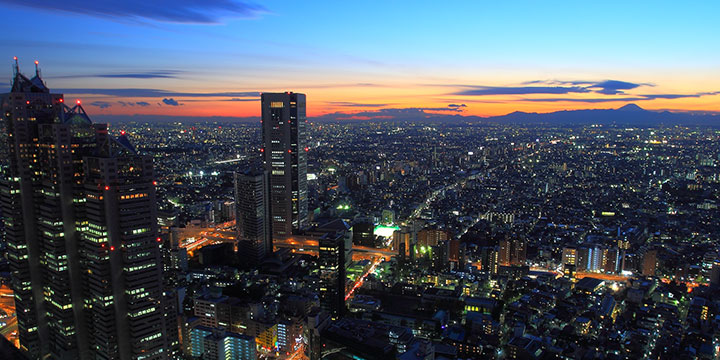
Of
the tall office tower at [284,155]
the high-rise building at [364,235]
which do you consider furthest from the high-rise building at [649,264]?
→ the tall office tower at [284,155]

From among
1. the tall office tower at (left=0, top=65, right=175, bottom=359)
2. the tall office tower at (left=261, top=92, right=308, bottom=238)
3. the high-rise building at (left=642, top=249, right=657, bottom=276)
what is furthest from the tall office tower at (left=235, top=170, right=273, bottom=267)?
the high-rise building at (left=642, top=249, right=657, bottom=276)

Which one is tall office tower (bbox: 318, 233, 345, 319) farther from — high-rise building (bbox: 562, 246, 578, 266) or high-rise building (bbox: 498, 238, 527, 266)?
high-rise building (bbox: 562, 246, 578, 266)

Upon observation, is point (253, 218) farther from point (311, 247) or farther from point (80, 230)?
point (80, 230)

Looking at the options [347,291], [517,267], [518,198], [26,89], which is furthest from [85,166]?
[518,198]

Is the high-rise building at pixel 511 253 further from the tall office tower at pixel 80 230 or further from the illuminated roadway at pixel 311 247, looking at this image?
the tall office tower at pixel 80 230

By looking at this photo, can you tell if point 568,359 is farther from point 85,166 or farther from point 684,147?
point 684,147

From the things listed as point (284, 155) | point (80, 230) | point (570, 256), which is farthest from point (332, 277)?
point (570, 256)
